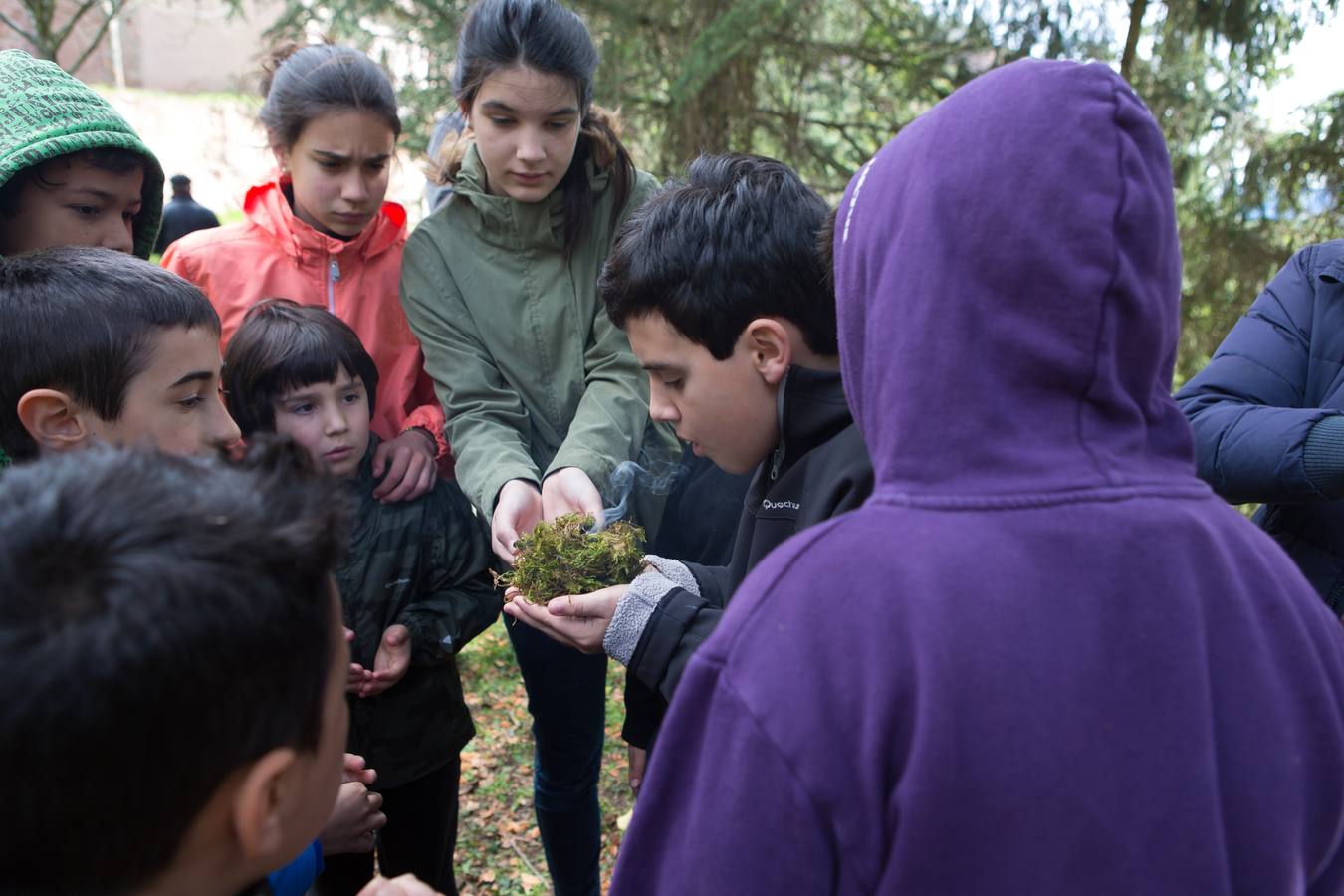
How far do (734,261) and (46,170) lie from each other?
6.69 ft

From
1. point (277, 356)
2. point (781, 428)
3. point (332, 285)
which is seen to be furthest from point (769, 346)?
point (332, 285)

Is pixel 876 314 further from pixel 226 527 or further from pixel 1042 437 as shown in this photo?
pixel 226 527

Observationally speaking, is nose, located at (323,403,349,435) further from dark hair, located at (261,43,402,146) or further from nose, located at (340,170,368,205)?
dark hair, located at (261,43,402,146)

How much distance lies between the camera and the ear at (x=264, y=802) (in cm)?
119

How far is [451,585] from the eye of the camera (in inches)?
126

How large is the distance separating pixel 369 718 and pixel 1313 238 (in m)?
6.52

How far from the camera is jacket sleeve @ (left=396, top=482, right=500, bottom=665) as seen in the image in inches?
120

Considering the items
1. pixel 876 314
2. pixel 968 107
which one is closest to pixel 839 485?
pixel 876 314

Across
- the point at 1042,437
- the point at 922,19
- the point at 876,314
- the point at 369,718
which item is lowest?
the point at 369,718

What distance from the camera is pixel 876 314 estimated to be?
1265 millimetres

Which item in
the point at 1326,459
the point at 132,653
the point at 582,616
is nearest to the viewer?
the point at 132,653

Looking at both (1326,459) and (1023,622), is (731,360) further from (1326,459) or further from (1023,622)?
(1326,459)

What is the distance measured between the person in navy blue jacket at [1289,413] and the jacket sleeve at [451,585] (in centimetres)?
230

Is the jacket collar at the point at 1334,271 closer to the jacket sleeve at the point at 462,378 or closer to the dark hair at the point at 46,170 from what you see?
the jacket sleeve at the point at 462,378
